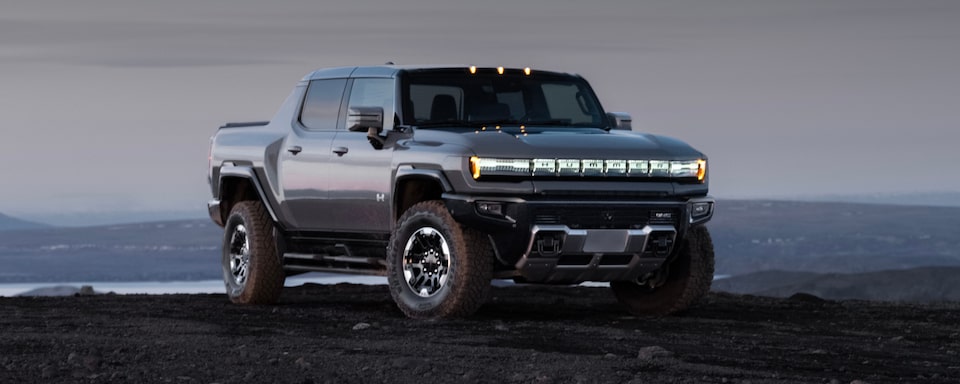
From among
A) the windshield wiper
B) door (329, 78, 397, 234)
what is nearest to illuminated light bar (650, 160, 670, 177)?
the windshield wiper

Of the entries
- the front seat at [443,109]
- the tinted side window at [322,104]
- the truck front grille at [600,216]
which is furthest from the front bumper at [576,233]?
the tinted side window at [322,104]

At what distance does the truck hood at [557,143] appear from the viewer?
12461mm

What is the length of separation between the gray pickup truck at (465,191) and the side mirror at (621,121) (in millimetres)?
28

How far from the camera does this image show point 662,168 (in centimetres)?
1304

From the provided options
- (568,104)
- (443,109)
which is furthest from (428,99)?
(568,104)

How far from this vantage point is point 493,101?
546 inches

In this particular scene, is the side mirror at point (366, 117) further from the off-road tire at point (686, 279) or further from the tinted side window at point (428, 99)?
the off-road tire at point (686, 279)

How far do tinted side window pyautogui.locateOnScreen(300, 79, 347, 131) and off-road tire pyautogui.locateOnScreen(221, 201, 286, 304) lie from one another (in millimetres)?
1012

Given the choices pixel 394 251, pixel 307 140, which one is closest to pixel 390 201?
pixel 394 251

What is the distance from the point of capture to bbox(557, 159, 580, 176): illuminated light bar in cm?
→ 1255

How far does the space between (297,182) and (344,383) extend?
572 centimetres

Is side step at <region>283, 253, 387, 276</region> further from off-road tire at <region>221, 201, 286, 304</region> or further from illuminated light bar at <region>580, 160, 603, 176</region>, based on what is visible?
illuminated light bar at <region>580, 160, 603, 176</region>

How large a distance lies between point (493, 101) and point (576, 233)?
174 centimetres

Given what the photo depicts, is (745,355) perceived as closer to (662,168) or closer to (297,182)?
(662,168)
